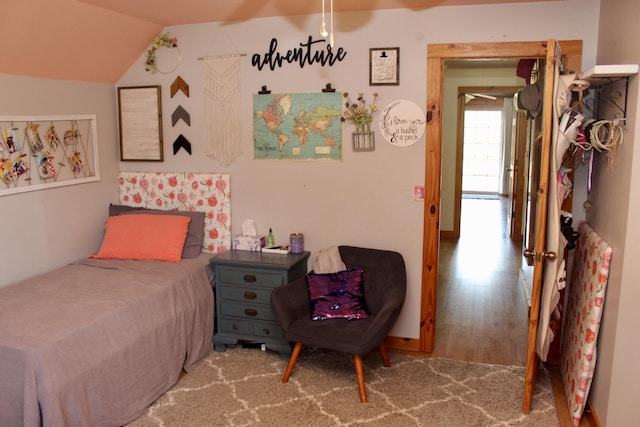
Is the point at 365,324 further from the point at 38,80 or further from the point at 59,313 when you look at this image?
the point at 38,80

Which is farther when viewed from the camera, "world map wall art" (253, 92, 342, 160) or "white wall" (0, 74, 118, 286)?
"world map wall art" (253, 92, 342, 160)

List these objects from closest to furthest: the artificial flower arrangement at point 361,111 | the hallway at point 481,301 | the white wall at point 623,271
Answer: the white wall at point 623,271
the artificial flower arrangement at point 361,111
the hallway at point 481,301

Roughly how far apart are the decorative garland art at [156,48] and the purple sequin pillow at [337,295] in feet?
6.35

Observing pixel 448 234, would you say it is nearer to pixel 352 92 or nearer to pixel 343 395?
pixel 352 92

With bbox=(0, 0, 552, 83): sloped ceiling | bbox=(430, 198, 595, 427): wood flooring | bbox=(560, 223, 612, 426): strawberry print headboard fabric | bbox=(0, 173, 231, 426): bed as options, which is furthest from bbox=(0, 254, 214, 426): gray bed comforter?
bbox=(560, 223, 612, 426): strawberry print headboard fabric

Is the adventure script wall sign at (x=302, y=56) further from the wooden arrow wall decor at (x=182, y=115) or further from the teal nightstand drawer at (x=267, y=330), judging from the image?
the teal nightstand drawer at (x=267, y=330)

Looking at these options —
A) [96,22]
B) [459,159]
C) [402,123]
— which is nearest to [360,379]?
[402,123]

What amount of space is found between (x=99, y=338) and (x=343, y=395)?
1.40 metres

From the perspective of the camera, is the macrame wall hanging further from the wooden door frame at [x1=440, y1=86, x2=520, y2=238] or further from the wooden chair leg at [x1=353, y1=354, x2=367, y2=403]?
the wooden door frame at [x1=440, y1=86, x2=520, y2=238]

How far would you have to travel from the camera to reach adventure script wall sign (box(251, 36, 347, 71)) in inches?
148

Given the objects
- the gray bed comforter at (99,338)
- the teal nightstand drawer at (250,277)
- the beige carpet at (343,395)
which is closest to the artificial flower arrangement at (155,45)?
the gray bed comforter at (99,338)

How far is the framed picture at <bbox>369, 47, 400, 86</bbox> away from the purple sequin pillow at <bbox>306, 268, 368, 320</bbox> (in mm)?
1257

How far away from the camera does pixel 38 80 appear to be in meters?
3.63

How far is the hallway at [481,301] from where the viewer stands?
13.0 ft
